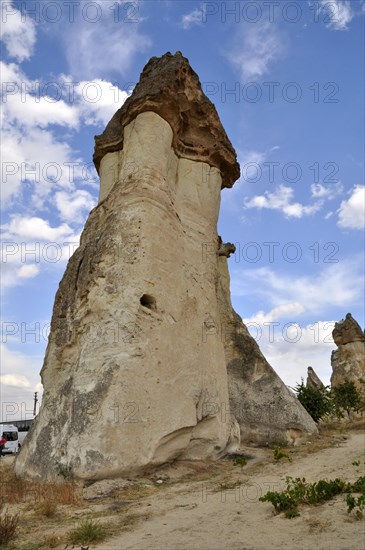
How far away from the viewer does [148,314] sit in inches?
363

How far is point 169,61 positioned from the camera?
42.8 feet

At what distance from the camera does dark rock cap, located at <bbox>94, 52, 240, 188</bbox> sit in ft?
38.9

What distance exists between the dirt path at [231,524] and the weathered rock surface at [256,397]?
621 cm

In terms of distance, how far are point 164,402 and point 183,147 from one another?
25.0ft

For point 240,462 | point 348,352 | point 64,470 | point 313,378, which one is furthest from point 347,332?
point 64,470

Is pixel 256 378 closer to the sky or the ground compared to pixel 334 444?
closer to the sky

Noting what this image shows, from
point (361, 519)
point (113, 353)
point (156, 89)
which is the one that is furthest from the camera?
point (156, 89)

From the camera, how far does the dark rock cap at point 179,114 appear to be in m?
11.8

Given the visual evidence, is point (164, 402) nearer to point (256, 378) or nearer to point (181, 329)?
point (181, 329)

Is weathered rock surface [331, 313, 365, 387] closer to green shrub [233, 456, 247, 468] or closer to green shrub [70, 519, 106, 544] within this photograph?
green shrub [233, 456, 247, 468]

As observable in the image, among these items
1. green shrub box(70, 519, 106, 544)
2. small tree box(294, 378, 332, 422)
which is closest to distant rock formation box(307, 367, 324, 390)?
small tree box(294, 378, 332, 422)

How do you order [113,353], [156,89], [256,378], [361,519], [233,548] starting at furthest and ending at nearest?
[256,378]
[156,89]
[113,353]
[361,519]
[233,548]

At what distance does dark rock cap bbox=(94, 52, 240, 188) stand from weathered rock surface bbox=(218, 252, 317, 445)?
465 centimetres

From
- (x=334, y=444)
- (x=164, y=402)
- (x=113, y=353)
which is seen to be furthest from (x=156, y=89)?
(x=334, y=444)
